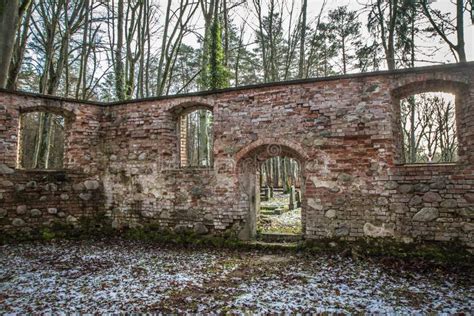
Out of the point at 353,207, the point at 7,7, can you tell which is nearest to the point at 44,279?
the point at 353,207

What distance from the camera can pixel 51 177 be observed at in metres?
7.08

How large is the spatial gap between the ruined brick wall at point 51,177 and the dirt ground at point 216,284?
1.10m

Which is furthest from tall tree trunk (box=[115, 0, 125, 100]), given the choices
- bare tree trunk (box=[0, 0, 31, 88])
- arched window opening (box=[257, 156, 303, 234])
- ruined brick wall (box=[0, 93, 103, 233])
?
arched window opening (box=[257, 156, 303, 234])

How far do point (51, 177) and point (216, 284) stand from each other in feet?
16.9

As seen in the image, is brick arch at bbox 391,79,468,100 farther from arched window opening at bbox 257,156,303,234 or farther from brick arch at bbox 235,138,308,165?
arched window opening at bbox 257,156,303,234

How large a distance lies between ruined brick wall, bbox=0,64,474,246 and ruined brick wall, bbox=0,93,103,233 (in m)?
0.06

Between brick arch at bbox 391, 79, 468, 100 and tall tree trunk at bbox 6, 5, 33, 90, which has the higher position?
tall tree trunk at bbox 6, 5, 33, 90

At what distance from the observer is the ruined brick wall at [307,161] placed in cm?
513

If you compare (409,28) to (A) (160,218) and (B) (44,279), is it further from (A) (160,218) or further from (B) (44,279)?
(B) (44,279)

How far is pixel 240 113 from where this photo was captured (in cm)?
645

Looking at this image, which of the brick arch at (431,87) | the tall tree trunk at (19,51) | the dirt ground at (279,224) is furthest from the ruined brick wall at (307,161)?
the tall tree trunk at (19,51)

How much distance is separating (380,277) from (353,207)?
1438 millimetres

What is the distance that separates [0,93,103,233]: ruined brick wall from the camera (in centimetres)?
653

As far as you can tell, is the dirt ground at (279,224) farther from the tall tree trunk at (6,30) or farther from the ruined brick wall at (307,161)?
the tall tree trunk at (6,30)
